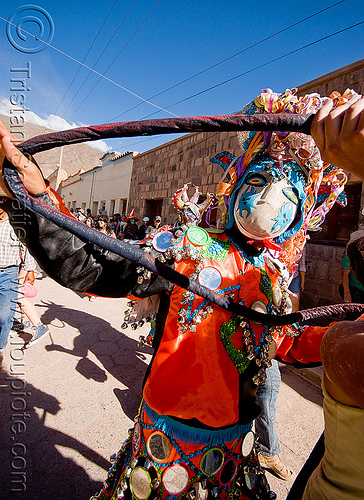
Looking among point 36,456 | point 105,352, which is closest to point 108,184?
point 105,352

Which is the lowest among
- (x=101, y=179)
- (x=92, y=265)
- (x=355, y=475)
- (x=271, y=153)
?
(x=355, y=475)

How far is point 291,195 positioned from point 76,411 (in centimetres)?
224

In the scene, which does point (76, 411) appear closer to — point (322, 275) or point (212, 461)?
point (212, 461)

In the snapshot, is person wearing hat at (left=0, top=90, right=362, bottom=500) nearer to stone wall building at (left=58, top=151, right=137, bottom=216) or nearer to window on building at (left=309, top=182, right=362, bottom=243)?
window on building at (left=309, top=182, right=362, bottom=243)

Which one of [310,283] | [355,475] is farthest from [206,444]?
[310,283]

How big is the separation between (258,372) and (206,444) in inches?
11.7

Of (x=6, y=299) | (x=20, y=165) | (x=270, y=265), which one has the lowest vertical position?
(x=6, y=299)

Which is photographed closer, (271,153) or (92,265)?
(92,265)

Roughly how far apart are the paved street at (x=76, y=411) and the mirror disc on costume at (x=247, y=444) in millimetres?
992

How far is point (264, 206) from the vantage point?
3.33ft

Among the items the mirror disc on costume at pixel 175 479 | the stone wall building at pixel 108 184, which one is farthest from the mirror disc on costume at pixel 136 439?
the stone wall building at pixel 108 184

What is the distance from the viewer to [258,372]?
3.18 ft

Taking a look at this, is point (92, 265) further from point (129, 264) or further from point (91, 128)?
point (91, 128)

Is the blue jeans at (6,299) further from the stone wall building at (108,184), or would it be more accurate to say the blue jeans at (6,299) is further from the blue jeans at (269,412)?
the stone wall building at (108,184)
